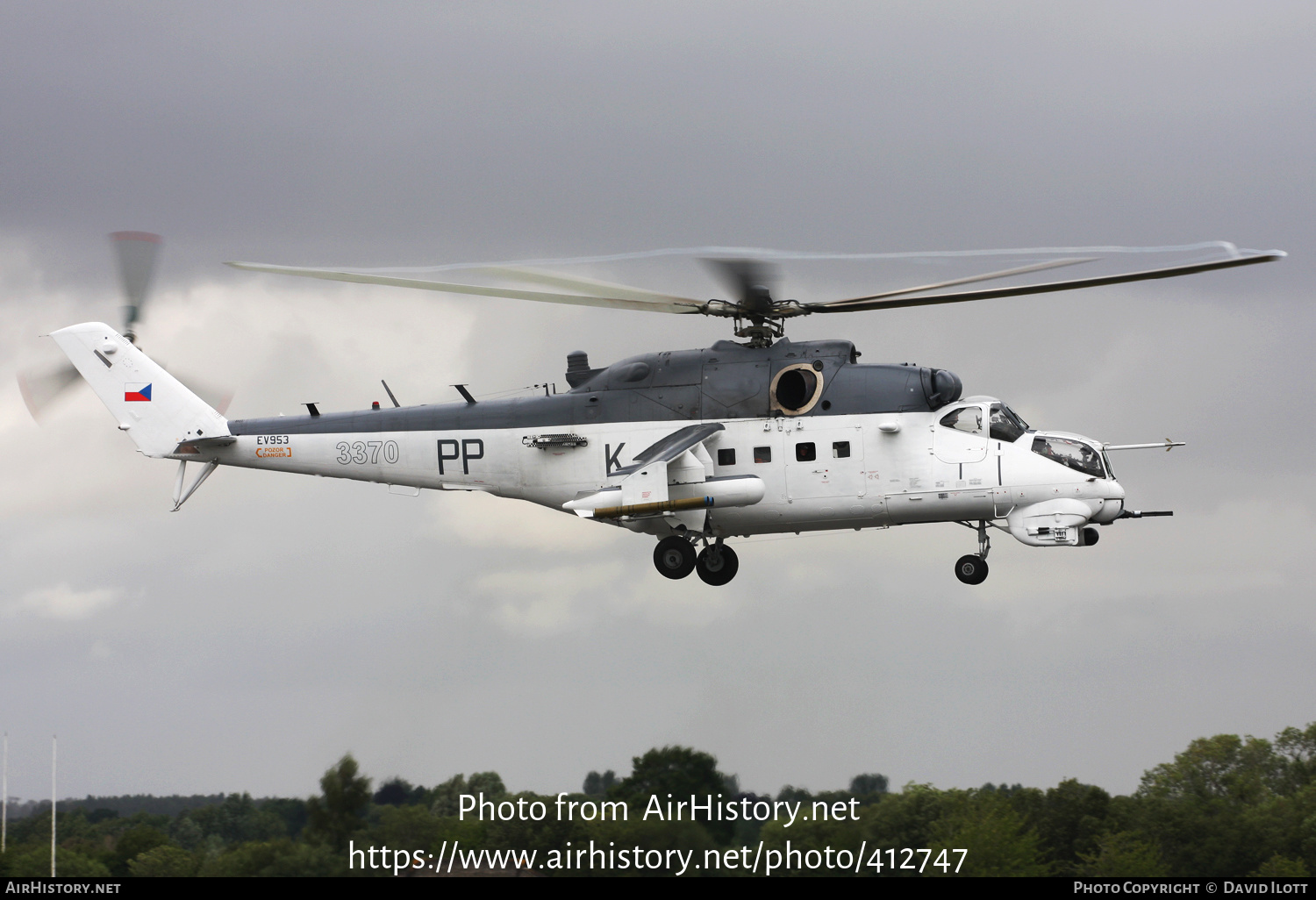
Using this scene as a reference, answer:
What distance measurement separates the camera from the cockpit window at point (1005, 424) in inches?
1105

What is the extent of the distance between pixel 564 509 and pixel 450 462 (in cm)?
308

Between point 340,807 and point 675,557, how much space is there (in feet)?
28.4

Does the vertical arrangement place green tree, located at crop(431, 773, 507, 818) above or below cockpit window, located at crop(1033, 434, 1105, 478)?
below

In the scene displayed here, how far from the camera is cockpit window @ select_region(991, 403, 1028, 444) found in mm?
28062

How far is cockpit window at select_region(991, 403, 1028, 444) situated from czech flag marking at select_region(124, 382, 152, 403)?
18867 mm

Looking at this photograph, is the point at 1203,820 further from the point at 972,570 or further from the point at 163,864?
the point at 163,864

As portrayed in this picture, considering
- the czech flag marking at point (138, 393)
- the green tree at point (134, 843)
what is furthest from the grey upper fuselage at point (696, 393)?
the green tree at point (134, 843)

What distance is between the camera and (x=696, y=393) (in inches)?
1149

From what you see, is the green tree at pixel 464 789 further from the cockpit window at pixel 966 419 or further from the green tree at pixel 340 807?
the cockpit window at pixel 966 419

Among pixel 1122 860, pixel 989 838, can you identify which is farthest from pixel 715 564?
pixel 1122 860

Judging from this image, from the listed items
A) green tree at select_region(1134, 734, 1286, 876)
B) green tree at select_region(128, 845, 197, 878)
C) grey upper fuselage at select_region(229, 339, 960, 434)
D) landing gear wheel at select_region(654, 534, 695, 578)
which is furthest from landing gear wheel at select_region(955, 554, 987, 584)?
green tree at select_region(128, 845, 197, 878)

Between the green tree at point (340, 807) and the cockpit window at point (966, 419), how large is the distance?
14044mm

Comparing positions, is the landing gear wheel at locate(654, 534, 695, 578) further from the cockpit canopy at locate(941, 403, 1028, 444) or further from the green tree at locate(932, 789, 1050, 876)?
the green tree at locate(932, 789, 1050, 876)
